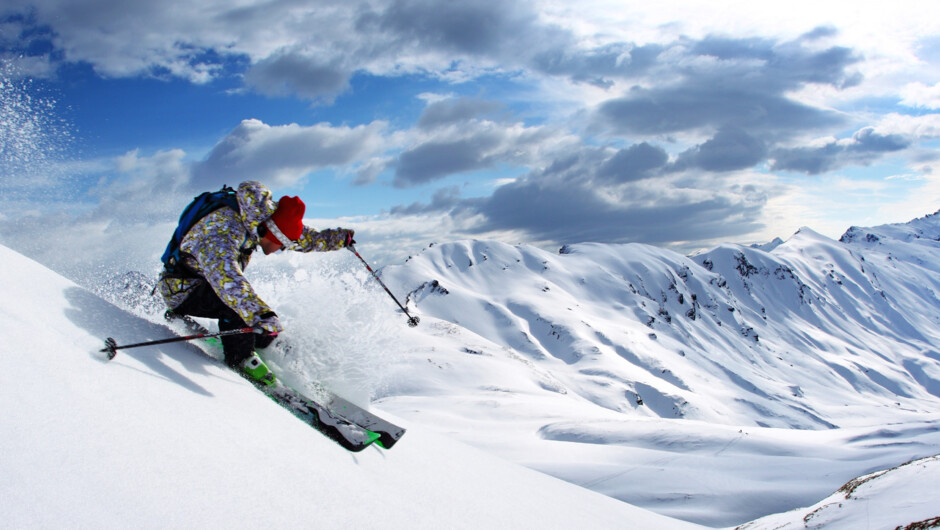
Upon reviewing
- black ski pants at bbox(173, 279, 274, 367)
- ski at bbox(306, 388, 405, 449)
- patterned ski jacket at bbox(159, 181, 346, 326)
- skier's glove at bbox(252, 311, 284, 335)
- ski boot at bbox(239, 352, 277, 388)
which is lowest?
ski at bbox(306, 388, 405, 449)

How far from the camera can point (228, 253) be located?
5270mm

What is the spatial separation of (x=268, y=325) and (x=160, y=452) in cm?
236

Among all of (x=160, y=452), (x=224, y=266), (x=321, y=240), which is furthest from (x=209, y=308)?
(x=160, y=452)

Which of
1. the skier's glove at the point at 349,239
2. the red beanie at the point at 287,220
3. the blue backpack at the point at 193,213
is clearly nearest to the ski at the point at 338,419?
the blue backpack at the point at 193,213

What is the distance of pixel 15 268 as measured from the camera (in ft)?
14.2

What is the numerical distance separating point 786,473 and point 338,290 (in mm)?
15585

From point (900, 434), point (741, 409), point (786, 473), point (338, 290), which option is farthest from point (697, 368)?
point (338, 290)

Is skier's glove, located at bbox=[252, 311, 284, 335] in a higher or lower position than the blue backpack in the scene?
lower

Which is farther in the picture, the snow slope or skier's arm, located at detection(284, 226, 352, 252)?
skier's arm, located at detection(284, 226, 352, 252)

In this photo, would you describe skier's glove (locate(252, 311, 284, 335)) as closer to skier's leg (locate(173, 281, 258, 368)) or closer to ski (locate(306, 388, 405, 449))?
skier's leg (locate(173, 281, 258, 368))

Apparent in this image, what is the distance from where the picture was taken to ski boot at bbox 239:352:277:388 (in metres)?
5.18

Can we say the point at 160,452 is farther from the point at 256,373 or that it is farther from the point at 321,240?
the point at 321,240

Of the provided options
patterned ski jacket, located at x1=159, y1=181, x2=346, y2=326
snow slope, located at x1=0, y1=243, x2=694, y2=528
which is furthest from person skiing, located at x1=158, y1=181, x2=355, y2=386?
snow slope, located at x1=0, y1=243, x2=694, y2=528

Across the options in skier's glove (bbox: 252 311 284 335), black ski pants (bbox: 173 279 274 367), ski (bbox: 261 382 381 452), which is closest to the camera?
ski (bbox: 261 382 381 452)
